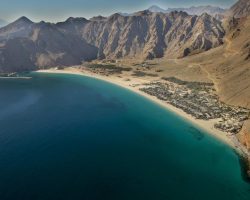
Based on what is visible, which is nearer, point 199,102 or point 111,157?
point 111,157

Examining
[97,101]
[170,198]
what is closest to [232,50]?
[97,101]

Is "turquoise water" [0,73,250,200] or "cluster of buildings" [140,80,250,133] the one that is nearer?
"turquoise water" [0,73,250,200]

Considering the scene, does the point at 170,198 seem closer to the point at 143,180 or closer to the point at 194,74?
the point at 143,180

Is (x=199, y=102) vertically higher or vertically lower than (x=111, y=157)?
lower

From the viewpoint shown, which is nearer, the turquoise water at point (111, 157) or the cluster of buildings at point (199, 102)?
the turquoise water at point (111, 157)
